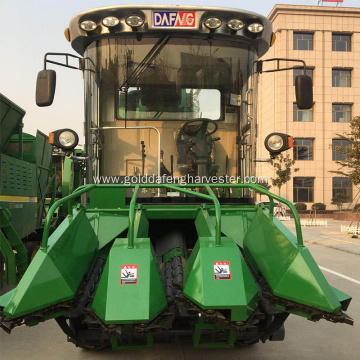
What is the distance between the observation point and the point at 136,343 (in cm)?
342

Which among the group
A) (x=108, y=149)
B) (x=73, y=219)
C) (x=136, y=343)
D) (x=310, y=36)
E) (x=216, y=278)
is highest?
(x=310, y=36)

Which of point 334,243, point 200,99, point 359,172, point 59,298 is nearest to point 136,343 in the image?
point 59,298

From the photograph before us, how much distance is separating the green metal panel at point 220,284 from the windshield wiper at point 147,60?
2381 millimetres

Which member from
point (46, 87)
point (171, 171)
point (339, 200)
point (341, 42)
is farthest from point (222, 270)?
point (341, 42)

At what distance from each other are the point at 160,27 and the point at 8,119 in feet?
10.2

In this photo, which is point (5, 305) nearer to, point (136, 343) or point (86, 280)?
point (86, 280)

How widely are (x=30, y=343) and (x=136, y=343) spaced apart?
2177 millimetres

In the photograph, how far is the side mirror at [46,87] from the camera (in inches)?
188

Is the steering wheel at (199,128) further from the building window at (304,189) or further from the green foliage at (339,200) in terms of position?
the building window at (304,189)

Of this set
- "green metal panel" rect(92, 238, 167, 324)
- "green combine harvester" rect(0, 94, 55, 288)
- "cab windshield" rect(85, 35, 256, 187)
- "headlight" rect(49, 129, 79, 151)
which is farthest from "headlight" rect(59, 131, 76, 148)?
"green metal panel" rect(92, 238, 167, 324)

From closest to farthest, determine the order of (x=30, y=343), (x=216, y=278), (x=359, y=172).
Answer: (x=216, y=278), (x=30, y=343), (x=359, y=172)

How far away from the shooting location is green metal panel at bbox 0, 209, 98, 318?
3119 millimetres

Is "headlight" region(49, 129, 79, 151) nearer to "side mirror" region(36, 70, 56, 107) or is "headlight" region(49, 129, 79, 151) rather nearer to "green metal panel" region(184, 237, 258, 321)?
"side mirror" region(36, 70, 56, 107)

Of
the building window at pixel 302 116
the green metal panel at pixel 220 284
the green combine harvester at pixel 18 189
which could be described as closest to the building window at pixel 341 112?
the building window at pixel 302 116
